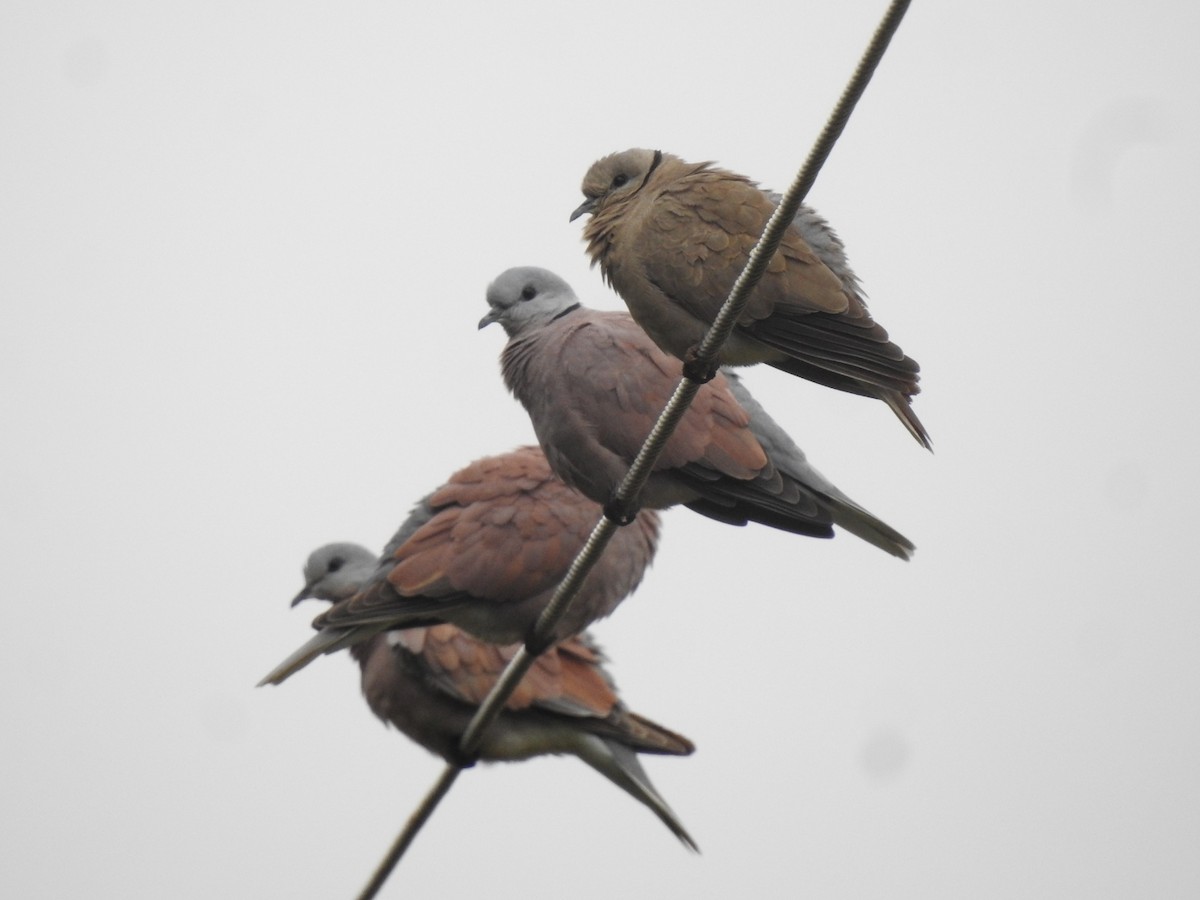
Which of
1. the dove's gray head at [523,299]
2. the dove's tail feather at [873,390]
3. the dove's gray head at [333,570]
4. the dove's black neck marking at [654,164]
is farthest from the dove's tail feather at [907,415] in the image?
the dove's gray head at [333,570]

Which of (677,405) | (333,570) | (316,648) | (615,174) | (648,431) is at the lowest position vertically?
(316,648)

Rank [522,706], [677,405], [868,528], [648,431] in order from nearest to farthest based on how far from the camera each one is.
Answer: [677,405]
[868,528]
[648,431]
[522,706]

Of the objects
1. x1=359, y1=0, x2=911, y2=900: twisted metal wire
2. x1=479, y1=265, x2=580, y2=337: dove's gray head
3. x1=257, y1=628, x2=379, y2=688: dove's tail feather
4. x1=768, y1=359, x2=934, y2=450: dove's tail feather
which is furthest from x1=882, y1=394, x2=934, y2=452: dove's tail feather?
x1=257, y1=628, x2=379, y2=688: dove's tail feather

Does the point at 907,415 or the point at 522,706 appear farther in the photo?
the point at 522,706

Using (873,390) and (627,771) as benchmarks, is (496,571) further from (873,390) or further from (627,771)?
(873,390)

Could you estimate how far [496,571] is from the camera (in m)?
5.15

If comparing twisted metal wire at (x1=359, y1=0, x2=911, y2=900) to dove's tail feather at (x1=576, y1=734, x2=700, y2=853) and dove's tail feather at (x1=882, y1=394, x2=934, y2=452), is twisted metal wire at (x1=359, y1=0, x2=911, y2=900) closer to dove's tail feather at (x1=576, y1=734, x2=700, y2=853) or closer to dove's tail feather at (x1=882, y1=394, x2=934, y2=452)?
dove's tail feather at (x1=882, y1=394, x2=934, y2=452)

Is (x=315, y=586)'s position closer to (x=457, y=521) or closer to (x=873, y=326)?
(x=457, y=521)

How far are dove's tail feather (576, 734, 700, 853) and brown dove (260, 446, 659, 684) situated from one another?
0.65m

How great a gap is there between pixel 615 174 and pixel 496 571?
1.45 m

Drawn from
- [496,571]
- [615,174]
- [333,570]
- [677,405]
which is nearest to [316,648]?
[496,571]

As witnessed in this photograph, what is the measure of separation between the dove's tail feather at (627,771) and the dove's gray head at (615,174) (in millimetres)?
2160

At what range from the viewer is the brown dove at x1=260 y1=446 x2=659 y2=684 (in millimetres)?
5113

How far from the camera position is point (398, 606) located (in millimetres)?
5109
